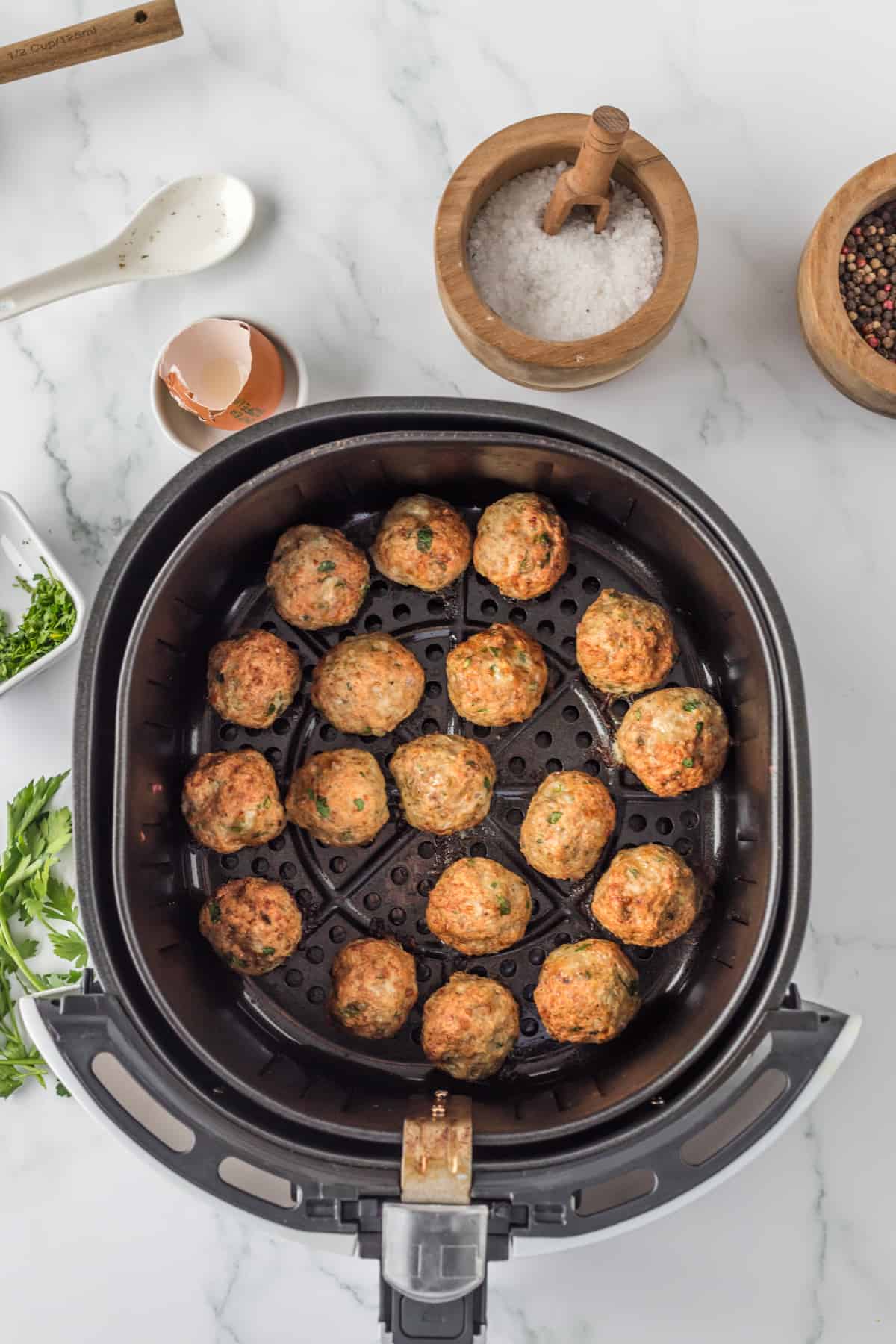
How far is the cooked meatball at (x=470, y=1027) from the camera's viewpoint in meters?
1.39

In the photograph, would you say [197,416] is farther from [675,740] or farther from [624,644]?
[675,740]

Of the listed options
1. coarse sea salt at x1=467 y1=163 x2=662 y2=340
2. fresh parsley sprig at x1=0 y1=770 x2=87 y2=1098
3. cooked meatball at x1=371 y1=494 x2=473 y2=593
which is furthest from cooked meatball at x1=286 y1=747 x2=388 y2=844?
coarse sea salt at x1=467 y1=163 x2=662 y2=340

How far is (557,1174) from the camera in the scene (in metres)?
1.18

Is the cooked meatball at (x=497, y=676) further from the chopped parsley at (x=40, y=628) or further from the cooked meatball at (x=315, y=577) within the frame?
the chopped parsley at (x=40, y=628)

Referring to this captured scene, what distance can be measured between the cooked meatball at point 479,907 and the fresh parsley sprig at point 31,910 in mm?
517

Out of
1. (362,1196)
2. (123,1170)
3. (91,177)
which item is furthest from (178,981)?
(91,177)

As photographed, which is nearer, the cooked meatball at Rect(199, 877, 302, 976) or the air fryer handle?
the air fryer handle

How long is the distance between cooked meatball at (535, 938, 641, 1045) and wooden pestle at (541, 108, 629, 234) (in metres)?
0.95

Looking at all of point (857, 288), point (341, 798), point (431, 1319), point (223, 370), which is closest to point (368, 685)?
point (341, 798)

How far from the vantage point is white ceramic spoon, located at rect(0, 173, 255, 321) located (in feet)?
5.33

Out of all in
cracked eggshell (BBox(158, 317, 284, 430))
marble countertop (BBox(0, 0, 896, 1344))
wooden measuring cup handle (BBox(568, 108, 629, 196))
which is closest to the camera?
wooden measuring cup handle (BBox(568, 108, 629, 196))

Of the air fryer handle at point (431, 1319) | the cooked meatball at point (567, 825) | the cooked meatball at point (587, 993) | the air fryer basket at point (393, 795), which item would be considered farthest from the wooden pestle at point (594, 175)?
the air fryer handle at point (431, 1319)

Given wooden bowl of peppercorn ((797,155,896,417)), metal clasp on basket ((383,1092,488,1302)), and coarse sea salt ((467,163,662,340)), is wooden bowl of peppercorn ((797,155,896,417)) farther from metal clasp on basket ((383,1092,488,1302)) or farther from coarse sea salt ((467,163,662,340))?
metal clasp on basket ((383,1092,488,1302))

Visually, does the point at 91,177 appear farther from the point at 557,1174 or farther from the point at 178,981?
the point at 557,1174
